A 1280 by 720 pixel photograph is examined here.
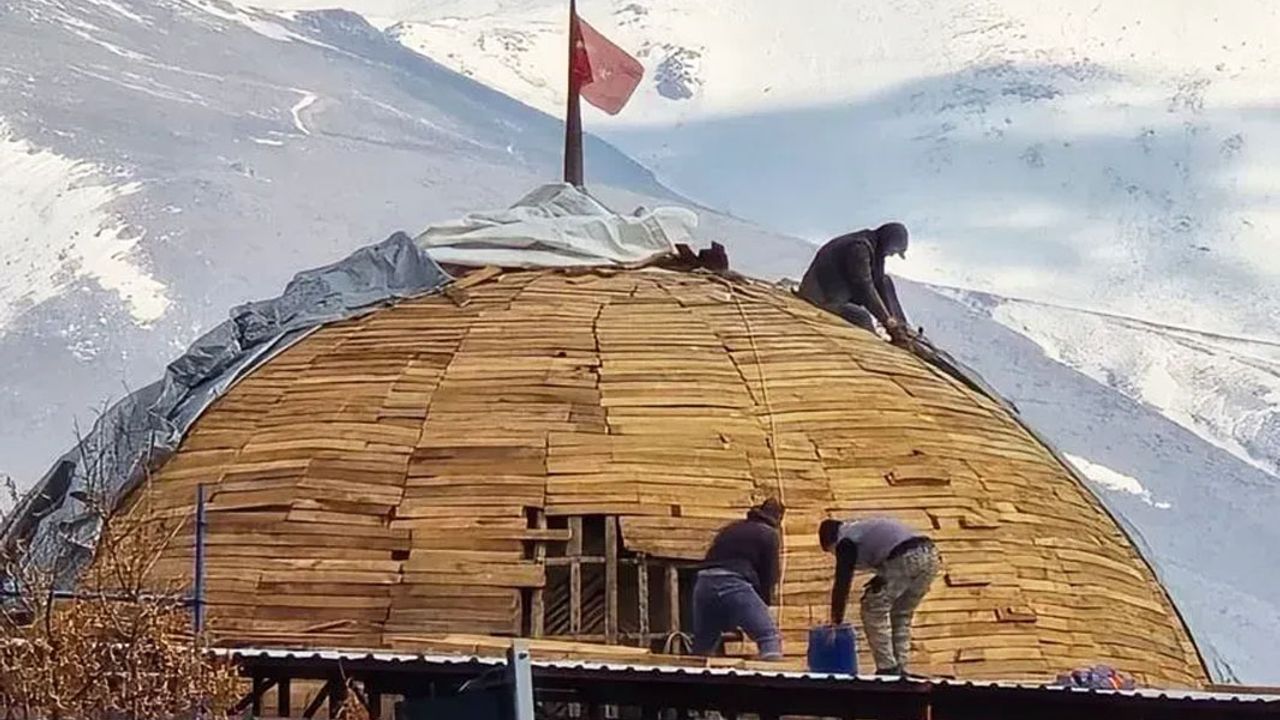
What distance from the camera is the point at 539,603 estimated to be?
22047 mm

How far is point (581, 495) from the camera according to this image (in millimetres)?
22719

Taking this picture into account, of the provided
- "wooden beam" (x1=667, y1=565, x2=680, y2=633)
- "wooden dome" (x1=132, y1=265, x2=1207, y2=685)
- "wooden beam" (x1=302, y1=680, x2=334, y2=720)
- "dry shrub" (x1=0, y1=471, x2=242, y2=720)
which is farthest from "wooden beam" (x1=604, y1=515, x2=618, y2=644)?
"dry shrub" (x1=0, y1=471, x2=242, y2=720)

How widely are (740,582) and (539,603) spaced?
5.03ft

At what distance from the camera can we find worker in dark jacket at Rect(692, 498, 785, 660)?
21.0 m

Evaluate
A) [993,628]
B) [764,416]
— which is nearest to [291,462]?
[764,416]

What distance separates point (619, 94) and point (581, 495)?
331 inches

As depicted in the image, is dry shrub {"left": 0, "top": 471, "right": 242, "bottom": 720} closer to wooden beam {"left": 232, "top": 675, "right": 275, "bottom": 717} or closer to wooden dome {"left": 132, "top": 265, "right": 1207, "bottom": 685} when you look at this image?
wooden beam {"left": 232, "top": 675, "right": 275, "bottom": 717}

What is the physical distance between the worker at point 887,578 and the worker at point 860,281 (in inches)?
243

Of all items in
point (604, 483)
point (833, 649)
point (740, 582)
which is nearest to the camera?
point (833, 649)

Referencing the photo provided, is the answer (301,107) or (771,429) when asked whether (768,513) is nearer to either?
(771,429)

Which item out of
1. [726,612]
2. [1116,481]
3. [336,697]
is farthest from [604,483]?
[1116,481]

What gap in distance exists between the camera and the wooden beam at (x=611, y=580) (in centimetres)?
2177

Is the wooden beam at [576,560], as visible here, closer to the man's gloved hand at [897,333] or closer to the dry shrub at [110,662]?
the man's gloved hand at [897,333]

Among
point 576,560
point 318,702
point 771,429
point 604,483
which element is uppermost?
point 771,429
